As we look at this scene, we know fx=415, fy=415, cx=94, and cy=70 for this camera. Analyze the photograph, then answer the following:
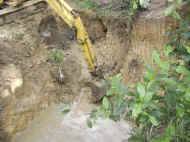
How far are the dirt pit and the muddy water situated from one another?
3.5 inches

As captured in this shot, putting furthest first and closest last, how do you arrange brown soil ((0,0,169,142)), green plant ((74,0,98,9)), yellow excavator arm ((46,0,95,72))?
green plant ((74,0,98,9)) < brown soil ((0,0,169,142)) < yellow excavator arm ((46,0,95,72))

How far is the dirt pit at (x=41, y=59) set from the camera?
13.4 ft

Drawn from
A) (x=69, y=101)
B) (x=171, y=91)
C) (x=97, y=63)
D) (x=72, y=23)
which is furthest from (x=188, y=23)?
(x=69, y=101)

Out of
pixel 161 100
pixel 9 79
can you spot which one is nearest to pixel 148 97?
pixel 161 100

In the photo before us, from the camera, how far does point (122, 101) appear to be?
7.00 ft

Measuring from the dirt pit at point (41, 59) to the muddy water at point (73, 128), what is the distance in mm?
90

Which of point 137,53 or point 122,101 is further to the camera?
point 137,53

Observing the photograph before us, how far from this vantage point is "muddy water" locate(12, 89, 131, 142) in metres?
3.79

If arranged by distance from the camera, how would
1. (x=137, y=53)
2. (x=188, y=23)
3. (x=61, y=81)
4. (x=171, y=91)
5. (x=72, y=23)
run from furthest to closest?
(x=61, y=81) → (x=137, y=53) → (x=72, y=23) → (x=188, y=23) → (x=171, y=91)

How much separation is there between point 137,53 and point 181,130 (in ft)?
6.62

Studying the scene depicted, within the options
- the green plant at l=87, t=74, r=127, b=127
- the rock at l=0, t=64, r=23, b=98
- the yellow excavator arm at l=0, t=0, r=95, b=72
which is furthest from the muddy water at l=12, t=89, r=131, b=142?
the green plant at l=87, t=74, r=127, b=127

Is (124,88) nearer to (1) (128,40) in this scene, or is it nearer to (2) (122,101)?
(2) (122,101)

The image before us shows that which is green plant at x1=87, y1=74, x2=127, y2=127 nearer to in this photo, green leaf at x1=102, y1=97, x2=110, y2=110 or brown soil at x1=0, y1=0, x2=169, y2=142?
green leaf at x1=102, y1=97, x2=110, y2=110

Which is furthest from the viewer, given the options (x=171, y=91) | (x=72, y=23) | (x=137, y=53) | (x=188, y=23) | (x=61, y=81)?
(x=61, y=81)
